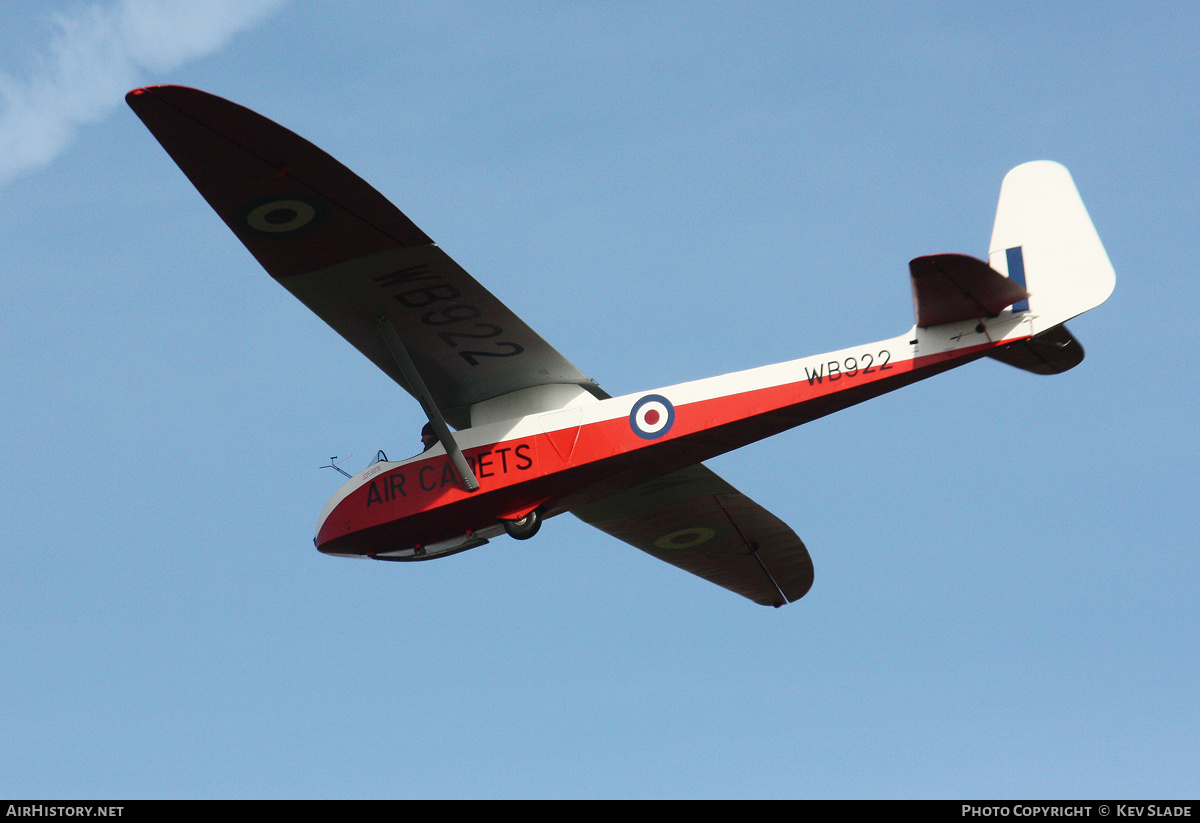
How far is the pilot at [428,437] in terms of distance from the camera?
1789 centimetres

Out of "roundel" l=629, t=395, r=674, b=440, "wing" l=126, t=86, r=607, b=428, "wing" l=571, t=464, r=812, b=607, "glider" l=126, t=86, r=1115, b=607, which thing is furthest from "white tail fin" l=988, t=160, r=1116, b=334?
"wing" l=571, t=464, r=812, b=607

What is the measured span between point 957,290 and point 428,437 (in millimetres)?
7331

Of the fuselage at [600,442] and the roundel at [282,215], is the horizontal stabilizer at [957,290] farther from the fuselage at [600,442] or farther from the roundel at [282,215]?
the roundel at [282,215]

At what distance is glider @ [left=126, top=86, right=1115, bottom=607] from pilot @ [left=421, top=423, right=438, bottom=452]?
201 millimetres

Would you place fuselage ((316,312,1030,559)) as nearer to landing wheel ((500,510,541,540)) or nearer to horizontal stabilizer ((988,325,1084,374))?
landing wheel ((500,510,541,540))

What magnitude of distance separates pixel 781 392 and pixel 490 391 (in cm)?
413

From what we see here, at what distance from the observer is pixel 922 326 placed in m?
15.8

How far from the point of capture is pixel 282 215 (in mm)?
15453

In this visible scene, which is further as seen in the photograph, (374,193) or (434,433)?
(434,433)

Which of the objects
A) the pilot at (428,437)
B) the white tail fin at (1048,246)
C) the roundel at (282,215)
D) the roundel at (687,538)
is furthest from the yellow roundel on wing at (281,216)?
the roundel at (687,538)

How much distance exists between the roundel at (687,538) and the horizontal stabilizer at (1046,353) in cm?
725

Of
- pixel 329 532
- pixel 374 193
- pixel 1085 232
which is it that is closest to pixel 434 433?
pixel 329 532
